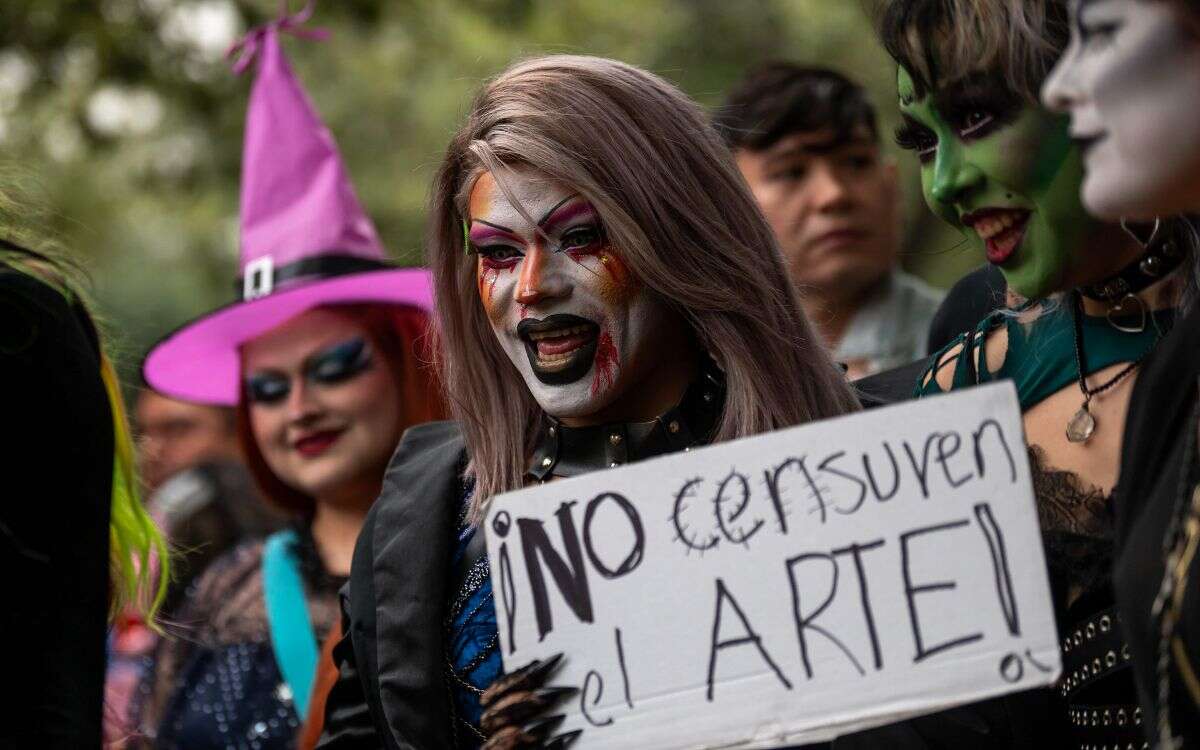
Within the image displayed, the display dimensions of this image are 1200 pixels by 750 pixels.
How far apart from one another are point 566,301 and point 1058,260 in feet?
2.82

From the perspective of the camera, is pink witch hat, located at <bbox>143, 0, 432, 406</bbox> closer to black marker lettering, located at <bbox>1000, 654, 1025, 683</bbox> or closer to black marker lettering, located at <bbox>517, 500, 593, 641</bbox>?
black marker lettering, located at <bbox>517, 500, 593, 641</bbox>

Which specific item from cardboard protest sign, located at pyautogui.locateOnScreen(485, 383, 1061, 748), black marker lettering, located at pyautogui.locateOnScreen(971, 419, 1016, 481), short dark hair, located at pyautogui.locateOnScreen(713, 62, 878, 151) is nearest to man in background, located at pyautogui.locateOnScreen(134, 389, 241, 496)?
short dark hair, located at pyautogui.locateOnScreen(713, 62, 878, 151)

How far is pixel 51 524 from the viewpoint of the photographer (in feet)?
9.05

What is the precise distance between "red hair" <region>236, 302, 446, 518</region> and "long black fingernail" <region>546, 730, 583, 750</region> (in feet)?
7.00

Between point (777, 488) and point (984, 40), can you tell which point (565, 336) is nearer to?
point (777, 488)

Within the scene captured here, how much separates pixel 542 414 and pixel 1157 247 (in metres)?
1.19

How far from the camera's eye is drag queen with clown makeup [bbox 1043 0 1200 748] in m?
2.01

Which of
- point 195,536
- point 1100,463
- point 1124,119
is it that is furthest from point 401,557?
point 195,536

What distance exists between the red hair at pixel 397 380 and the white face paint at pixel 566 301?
1.51 m

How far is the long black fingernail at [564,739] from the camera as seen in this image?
2.46 metres

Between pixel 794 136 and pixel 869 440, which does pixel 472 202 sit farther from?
pixel 794 136

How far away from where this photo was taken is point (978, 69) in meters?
2.65

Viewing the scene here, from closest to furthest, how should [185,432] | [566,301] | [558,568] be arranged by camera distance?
[558,568] → [566,301] → [185,432]

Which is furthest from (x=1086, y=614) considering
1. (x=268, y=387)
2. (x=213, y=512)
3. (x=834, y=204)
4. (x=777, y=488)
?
(x=213, y=512)
